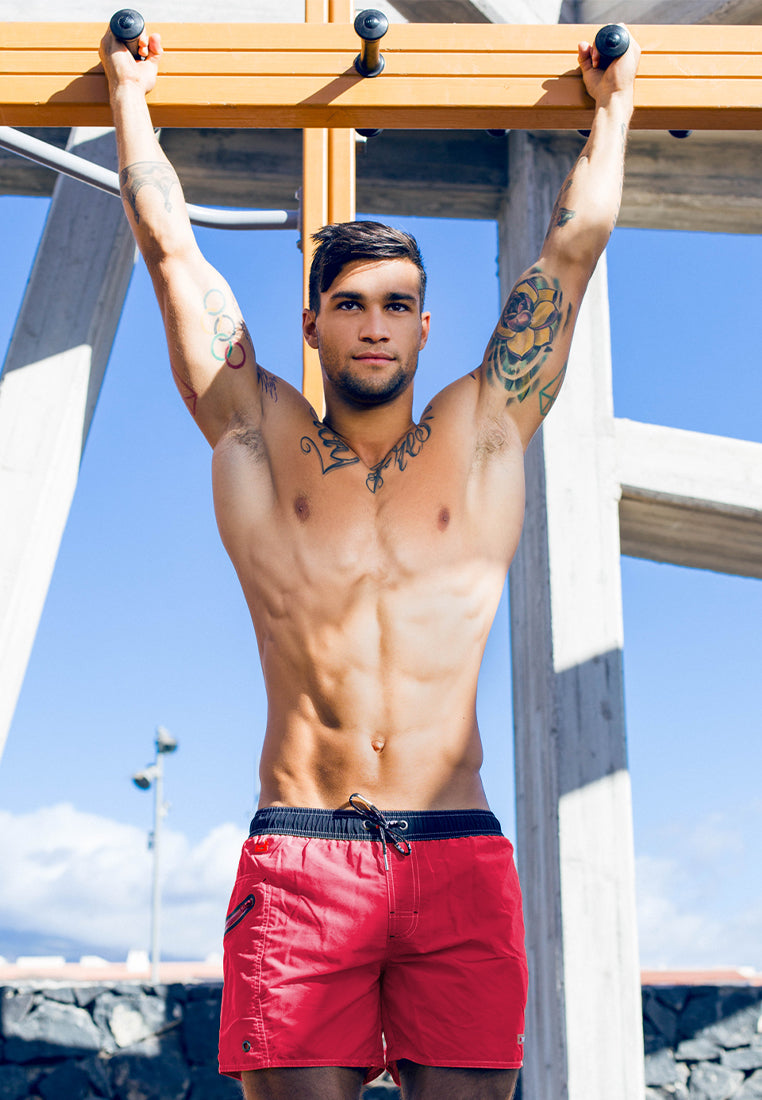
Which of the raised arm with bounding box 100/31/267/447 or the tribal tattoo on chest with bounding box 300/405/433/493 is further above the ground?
the raised arm with bounding box 100/31/267/447

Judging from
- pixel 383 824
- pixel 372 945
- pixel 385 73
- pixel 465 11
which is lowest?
pixel 372 945

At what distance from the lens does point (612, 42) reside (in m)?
1.78

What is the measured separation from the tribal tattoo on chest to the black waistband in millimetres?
556

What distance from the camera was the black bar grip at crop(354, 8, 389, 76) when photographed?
176 cm


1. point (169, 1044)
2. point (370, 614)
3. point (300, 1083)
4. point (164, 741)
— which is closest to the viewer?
point (300, 1083)

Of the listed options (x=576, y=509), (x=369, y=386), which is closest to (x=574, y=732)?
(x=576, y=509)

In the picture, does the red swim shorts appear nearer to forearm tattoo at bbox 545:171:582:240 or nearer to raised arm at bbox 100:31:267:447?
raised arm at bbox 100:31:267:447

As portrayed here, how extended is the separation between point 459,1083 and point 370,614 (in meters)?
0.71

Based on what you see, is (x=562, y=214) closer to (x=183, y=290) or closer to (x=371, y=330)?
(x=371, y=330)

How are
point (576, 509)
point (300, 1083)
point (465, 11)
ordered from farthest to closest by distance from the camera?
1. point (465, 11)
2. point (576, 509)
3. point (300, 1083)

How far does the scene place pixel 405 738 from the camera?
1.67 metres

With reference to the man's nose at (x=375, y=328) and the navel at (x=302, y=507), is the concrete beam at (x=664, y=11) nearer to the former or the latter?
the man's nose at (x=375, y=328)

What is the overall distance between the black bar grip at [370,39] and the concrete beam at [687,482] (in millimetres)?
2797

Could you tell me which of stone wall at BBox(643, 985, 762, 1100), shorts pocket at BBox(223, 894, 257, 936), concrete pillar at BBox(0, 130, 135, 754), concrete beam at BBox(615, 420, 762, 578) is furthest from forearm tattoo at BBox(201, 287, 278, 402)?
stone wall at BBox(643, 985, 762, 1100)
